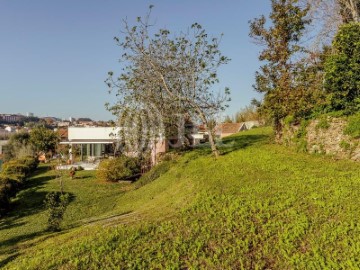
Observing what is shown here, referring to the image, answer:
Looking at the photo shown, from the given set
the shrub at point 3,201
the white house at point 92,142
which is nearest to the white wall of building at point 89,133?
the white house at point 92,142

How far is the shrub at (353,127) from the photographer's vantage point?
1001cm

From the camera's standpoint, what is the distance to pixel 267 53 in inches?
589

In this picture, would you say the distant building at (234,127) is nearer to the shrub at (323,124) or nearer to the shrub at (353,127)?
the shrub at (323,124)

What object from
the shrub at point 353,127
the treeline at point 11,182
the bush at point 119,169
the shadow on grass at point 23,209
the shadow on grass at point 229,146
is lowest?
the shadow on grass at point 23,209

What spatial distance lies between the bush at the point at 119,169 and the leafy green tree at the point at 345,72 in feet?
42.8

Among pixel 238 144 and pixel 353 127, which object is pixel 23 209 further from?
pixel 353 127

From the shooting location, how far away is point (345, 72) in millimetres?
11031

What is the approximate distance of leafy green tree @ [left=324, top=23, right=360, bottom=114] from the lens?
10.7 metres

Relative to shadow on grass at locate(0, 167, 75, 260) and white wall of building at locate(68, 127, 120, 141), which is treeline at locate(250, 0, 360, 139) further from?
white wall of building at locate(68, 127, 120, 141)

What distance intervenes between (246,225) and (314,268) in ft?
5.58

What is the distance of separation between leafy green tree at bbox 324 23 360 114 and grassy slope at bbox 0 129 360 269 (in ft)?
10.1

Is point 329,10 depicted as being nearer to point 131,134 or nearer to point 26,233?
point 131,134

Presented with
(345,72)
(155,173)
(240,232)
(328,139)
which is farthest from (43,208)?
(345,72)

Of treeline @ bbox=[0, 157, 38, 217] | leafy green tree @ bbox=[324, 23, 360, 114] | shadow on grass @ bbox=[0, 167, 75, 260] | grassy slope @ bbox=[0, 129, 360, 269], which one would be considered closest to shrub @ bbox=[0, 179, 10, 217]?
treeline @ bbox=[0, 157, 38, 217]
